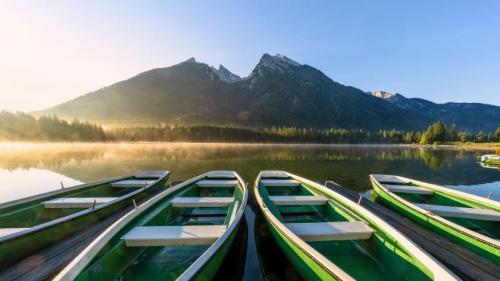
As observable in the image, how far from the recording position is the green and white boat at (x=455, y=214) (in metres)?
5.98

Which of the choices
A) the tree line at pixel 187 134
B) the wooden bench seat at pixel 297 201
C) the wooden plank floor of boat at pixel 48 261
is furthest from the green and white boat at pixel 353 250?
the tree line at pixel 187 134

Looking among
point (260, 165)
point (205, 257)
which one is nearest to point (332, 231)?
point (205, 257)

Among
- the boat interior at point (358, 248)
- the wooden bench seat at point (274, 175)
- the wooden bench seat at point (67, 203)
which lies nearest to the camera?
the boat interior at point (358, 248)

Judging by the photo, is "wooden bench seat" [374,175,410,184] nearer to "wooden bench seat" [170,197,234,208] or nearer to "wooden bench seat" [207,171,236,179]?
"wooden bench seat" [207,171,236,179]

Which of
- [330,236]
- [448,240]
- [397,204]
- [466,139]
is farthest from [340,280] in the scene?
[466,139]

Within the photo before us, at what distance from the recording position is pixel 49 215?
827 centimetres

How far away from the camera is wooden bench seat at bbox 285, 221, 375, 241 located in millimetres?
5621

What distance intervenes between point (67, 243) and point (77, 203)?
2.63 meters

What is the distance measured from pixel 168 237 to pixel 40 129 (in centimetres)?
13908

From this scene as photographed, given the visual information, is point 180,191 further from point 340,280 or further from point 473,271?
point 473,271

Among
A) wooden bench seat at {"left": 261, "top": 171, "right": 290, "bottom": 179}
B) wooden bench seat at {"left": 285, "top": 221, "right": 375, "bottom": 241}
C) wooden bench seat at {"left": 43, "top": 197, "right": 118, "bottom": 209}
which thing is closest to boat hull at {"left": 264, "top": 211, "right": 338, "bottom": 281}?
wooden bench seat at {"left": 285, "top": 221, "right": 375, "bottom": 241}

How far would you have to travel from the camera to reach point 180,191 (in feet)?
32.6

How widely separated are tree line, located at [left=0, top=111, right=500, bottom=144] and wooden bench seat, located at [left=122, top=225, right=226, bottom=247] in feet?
405

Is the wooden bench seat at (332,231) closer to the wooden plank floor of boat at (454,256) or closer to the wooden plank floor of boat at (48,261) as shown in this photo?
the wooden plank floor of boat at (454,256)
